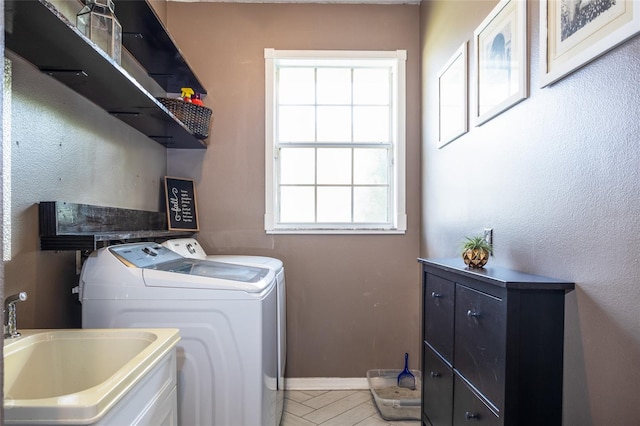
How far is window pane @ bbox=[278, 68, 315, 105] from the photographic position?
2.97m

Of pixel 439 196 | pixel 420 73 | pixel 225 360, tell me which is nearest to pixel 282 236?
pixel 439 196

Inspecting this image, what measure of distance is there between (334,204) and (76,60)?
1.94 m

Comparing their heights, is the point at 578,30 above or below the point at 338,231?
above

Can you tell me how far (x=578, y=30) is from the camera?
1.18 m

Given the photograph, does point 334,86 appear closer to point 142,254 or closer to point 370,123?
point 370,123

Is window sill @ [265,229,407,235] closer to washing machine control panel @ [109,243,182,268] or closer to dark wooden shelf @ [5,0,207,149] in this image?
washing machine control panel @ [109,243,182,268]

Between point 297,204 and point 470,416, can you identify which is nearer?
point 470,416

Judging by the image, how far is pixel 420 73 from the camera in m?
2.89

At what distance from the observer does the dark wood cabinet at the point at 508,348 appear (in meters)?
1.17

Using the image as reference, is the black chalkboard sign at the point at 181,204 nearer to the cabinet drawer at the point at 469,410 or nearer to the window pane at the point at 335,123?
the window pane at the point at 335,123

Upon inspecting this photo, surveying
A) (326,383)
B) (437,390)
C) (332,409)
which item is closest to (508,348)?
(437,390)

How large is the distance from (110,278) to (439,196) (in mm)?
1822

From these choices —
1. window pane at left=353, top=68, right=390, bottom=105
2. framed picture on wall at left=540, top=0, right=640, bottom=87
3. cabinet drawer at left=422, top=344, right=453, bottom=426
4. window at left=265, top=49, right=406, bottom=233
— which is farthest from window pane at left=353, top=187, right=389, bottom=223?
framed picture on wall at left=540, top=0, right=640, bottom=87

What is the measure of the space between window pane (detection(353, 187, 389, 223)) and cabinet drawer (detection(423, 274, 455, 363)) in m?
1.11
